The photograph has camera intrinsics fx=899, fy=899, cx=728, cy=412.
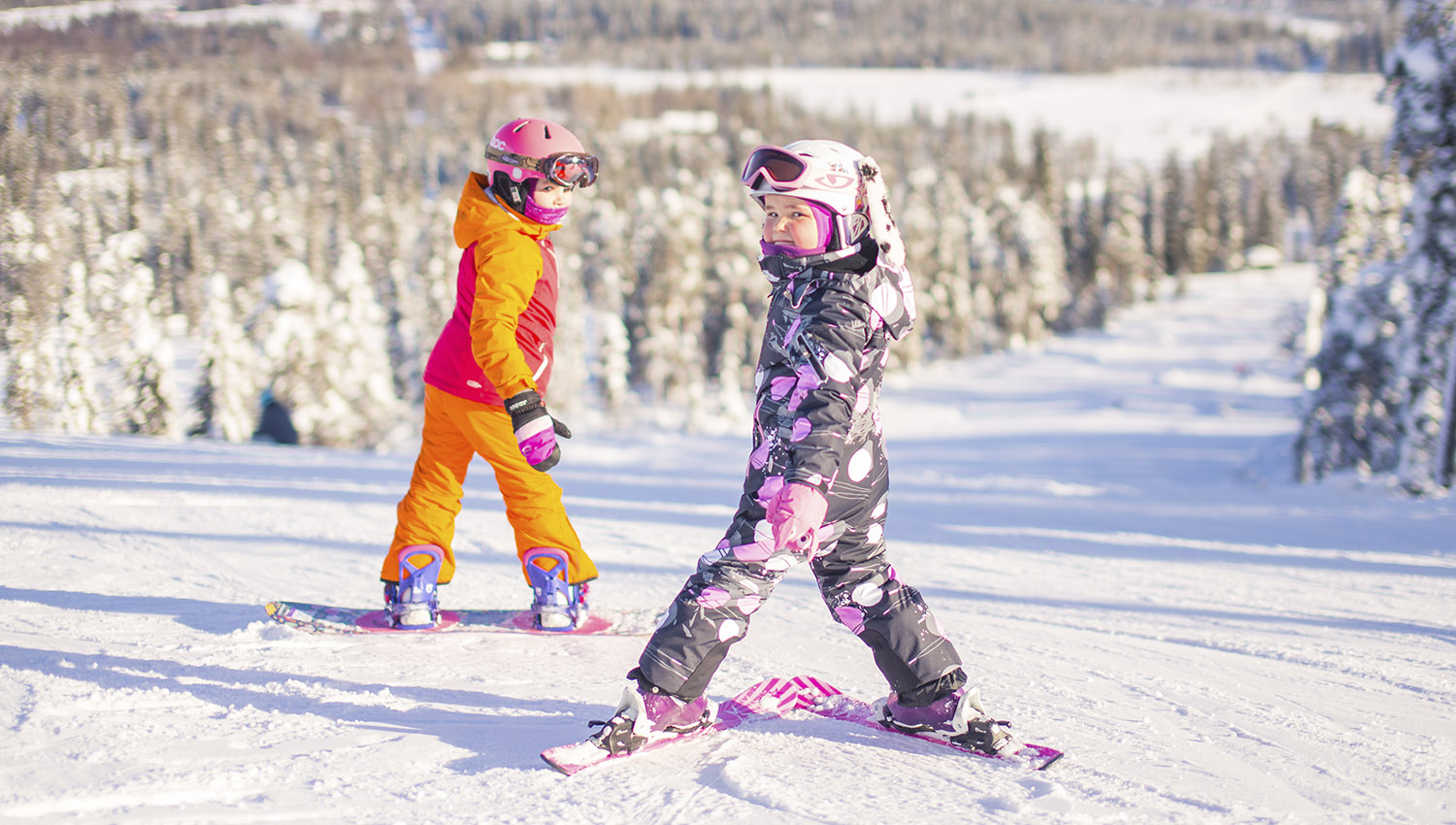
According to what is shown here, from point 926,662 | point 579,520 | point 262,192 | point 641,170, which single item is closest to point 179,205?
point 262,192

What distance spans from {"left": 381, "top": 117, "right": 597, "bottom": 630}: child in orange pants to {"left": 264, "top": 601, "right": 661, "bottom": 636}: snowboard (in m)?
0.06

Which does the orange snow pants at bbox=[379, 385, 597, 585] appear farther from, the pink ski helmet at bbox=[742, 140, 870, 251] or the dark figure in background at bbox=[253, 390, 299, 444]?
the dark figure in background at bbox=[253, 390, 299, 444]

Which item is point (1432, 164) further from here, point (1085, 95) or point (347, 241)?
point (1085, 95)

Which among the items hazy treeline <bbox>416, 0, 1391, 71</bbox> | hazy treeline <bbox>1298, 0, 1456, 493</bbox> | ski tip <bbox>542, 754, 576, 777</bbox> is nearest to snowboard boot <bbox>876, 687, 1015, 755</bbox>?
ski tip <bbox>542, 754, 576, 777</bbox>

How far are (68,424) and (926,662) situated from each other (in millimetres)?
19383

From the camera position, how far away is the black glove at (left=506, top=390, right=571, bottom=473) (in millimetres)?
3006

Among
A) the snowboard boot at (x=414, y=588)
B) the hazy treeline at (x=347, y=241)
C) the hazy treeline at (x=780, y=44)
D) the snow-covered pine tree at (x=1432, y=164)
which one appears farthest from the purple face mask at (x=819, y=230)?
the hazy treeline at (x=780, y=44)

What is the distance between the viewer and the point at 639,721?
259 centimetres

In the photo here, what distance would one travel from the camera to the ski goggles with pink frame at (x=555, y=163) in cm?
335

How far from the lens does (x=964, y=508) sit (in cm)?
827

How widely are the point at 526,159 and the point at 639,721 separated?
2044 millimetres

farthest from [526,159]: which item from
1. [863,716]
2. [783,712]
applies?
[863,716]

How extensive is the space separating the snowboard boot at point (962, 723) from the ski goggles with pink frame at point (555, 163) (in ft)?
7.23

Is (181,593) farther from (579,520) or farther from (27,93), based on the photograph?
(27,93)
